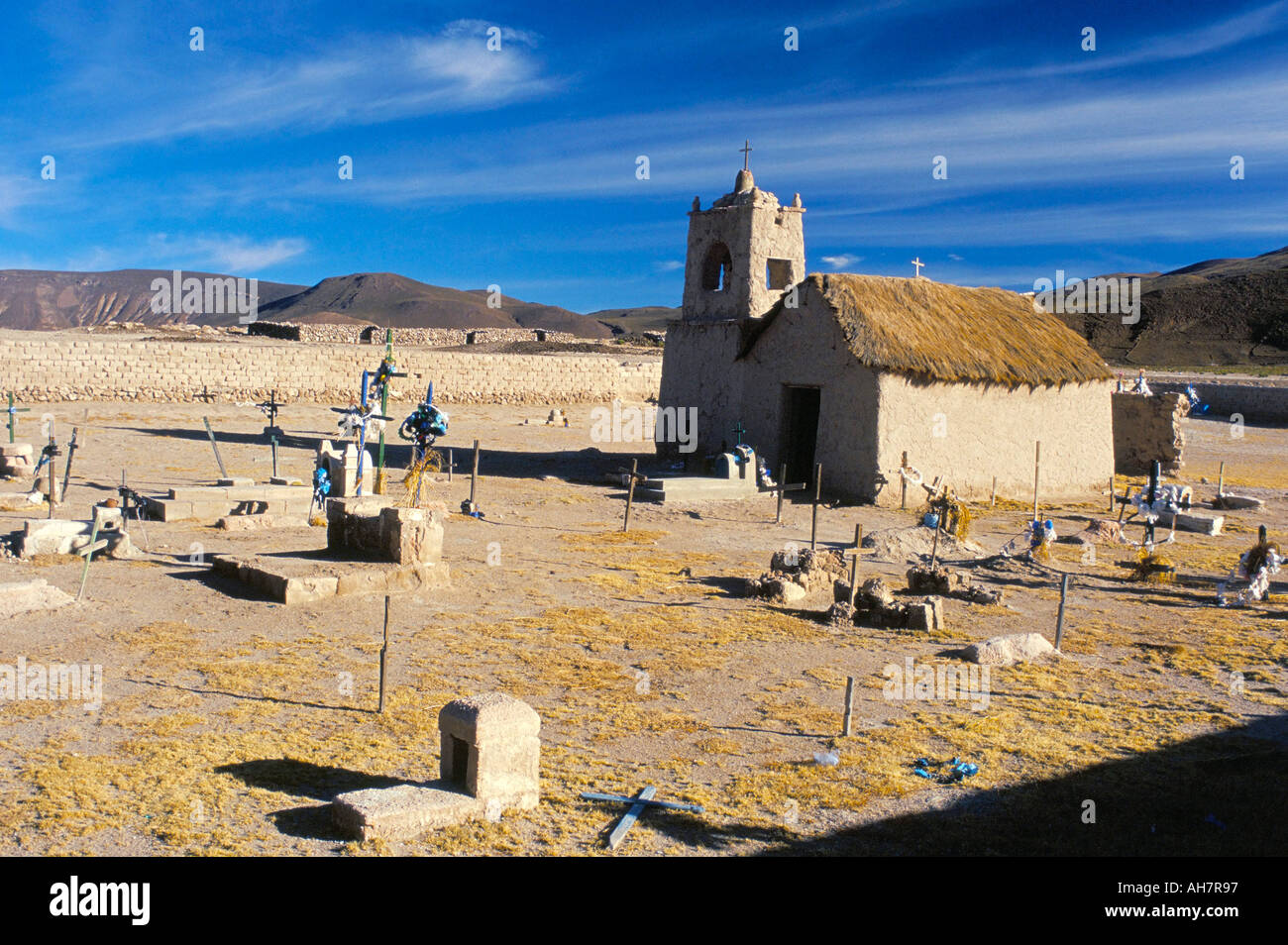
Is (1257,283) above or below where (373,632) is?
above

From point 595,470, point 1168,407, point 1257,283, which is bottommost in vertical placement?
point 595,470

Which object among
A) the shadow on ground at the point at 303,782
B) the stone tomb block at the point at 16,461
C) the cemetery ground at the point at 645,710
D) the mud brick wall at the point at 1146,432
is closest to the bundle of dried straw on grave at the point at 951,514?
the cemetery ground at the point at 645,710

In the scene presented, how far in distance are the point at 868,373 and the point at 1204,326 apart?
93005mm

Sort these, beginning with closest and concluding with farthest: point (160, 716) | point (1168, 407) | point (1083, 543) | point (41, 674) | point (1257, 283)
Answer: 1. point (160, 716)
2. point (41, 674)
3. point (1083, 543)
4. point (1168, 407)
5. point (1257, 283)

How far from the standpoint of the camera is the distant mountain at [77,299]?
126438 mm

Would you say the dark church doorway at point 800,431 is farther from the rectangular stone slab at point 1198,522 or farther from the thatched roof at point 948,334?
the rectangular stone slab at point 1198,522

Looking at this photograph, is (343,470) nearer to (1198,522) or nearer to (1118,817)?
(1118,817)

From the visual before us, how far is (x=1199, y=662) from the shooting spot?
10.3 m

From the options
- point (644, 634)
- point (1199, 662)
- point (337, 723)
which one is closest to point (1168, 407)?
point (1199, 662)

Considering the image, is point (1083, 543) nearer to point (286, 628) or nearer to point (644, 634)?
point (644, 634)

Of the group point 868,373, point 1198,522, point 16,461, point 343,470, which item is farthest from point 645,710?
point 16,461

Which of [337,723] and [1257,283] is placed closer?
[337,723]

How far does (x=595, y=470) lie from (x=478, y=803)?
1825 cm

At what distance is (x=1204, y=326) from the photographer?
9850 centimetres
